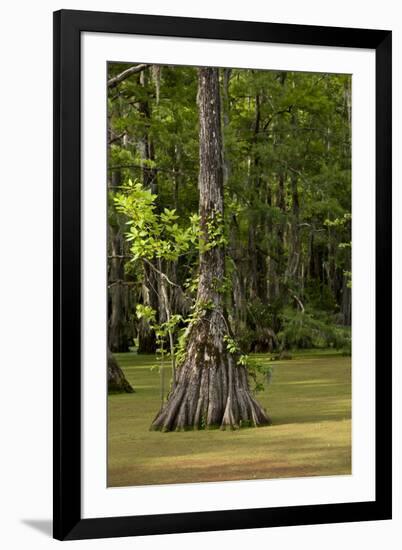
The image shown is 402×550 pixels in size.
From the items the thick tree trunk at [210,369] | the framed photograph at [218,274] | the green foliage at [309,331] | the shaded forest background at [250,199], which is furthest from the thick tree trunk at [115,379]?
the green foliage at [309,331]

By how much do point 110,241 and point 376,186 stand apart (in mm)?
1790

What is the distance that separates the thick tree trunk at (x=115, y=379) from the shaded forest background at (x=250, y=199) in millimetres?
144

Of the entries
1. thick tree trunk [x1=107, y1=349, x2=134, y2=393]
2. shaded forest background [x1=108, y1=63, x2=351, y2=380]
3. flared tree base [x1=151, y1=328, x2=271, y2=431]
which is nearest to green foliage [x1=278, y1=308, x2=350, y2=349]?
shaded forest background [x1=108, y1=63, x2=351, y2=380]

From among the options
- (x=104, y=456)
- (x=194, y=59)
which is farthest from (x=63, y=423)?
(x=194, y=59)

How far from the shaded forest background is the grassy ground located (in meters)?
0.18

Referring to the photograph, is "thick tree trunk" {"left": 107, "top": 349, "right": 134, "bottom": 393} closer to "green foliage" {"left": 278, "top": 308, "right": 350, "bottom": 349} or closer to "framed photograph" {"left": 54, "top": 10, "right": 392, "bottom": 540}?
"framed photograph" {"left": 54, "top": 10, "right": 392, "bottom": 540}

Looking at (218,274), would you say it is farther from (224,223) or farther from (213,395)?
(213,395)

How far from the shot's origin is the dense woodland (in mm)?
7902

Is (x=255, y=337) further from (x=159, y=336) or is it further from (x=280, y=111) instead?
(x=280, y=111)

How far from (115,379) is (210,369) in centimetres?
73

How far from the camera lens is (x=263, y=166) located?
27.9ft

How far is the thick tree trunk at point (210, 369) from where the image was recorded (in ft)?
26.1

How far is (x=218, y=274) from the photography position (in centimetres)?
816

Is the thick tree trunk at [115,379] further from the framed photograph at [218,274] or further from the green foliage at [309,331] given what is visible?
the green foliage at [309,331]
